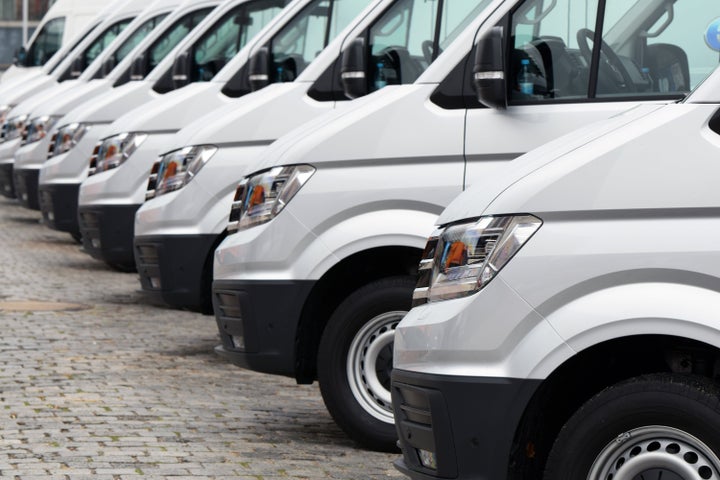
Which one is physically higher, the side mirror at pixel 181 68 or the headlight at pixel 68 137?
A: the side mirror at pixel 181 68

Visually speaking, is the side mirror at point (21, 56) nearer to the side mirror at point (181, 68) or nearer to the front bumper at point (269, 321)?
the side mirror at point (181, 68)

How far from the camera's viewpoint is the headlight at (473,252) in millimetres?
4809

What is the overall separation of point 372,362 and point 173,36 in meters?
8.90

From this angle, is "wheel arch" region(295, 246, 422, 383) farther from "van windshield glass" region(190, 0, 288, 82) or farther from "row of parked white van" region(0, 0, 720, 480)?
"van windshield glass" region(190, 0, 288, 82)

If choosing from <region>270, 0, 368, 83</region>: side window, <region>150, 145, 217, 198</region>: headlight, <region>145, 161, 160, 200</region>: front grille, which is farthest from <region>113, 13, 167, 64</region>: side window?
<region>150, 145, 217, 198</region>: headlight

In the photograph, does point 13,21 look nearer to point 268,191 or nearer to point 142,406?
point 142,406

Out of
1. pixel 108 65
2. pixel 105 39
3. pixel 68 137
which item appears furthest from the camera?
pixel 105 39

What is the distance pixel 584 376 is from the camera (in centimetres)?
487

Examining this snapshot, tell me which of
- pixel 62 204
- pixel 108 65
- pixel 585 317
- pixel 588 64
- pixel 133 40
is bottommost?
pixel 62 204

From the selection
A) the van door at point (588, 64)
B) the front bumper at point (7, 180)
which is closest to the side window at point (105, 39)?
the front bumper at point (7, 180)

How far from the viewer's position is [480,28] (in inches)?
278

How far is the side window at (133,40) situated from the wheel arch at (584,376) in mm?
13742

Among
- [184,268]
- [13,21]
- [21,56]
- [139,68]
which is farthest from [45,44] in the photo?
[13,21]

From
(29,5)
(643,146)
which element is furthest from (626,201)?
(29,5)
